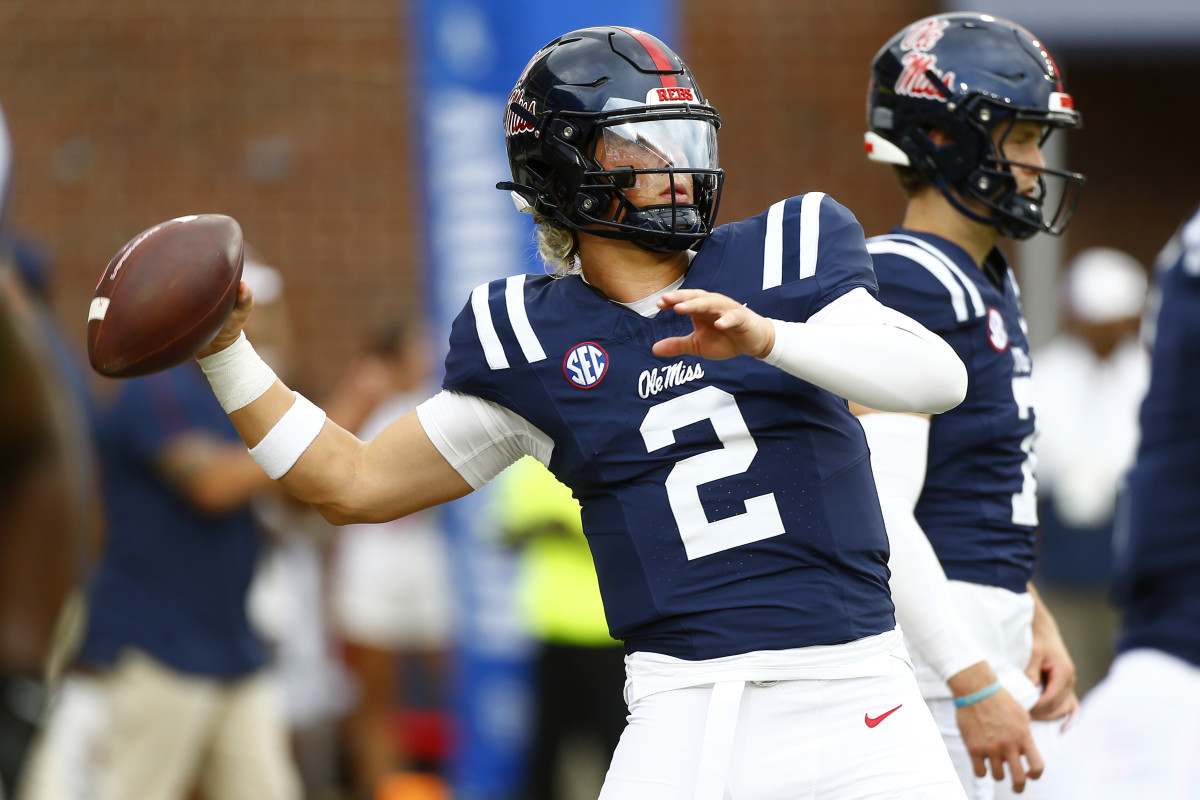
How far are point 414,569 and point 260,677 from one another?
72.5 inches

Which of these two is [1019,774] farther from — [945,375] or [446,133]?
[446,133]

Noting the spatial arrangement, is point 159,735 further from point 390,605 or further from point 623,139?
point 623,139

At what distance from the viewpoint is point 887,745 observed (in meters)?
2.39

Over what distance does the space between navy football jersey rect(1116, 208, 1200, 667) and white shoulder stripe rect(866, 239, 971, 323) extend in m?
0.44

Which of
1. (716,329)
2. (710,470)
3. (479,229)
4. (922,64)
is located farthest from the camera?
(479,229)

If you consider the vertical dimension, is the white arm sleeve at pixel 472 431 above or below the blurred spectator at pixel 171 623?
above

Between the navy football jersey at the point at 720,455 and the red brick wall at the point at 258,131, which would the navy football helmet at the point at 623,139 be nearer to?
the navy football jersey at the point at 720,455

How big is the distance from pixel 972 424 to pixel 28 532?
1.82 metres

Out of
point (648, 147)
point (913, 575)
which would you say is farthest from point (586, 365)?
point (913, 575)

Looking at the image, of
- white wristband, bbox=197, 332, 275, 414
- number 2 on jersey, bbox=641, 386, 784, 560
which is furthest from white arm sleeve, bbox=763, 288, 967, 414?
white wristband, bbox=197, 332, 275, 414

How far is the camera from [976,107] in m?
3.13

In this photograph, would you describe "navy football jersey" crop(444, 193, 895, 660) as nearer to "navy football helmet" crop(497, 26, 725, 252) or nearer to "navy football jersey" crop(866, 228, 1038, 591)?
"navy football helmet" crop(497, 26, 725, 252)

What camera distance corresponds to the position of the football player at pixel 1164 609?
303 centimetres

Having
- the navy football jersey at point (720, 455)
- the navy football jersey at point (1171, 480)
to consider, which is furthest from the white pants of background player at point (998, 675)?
the navy football jersey at point (720, 455)
